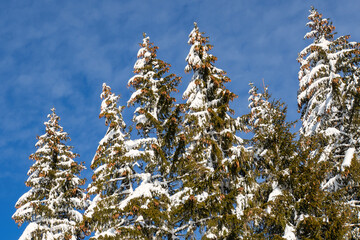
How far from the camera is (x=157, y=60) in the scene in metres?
20.3

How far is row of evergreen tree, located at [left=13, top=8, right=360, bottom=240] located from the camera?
13.1 meters

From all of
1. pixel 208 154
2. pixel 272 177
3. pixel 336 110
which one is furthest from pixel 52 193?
pixel 336 110

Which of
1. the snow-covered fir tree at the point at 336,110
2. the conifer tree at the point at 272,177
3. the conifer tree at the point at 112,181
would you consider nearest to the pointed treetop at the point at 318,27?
the snow-covered fir tree at the point at 336,110

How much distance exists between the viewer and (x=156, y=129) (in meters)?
17.8

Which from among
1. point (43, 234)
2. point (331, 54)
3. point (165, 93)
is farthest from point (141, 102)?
point (331, 54)

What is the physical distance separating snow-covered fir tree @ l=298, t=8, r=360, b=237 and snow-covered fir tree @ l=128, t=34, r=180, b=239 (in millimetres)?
7136

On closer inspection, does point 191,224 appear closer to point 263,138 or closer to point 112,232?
point 112,232

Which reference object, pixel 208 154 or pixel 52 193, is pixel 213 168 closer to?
pixel 208 154

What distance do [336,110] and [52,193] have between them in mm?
17590

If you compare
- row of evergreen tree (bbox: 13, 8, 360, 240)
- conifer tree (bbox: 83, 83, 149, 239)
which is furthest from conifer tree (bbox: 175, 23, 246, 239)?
conifer tree (bbox: 83, 83, 149, 239)

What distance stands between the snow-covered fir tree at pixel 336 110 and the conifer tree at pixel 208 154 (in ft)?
13.6

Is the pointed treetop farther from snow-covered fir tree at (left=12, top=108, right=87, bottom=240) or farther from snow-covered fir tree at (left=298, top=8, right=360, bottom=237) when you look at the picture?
snow-covered fir tree at (left=12, top=108, right=87, bottom=240)

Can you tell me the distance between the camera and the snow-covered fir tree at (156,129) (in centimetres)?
1449

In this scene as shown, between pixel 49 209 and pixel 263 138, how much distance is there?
13537 mm
